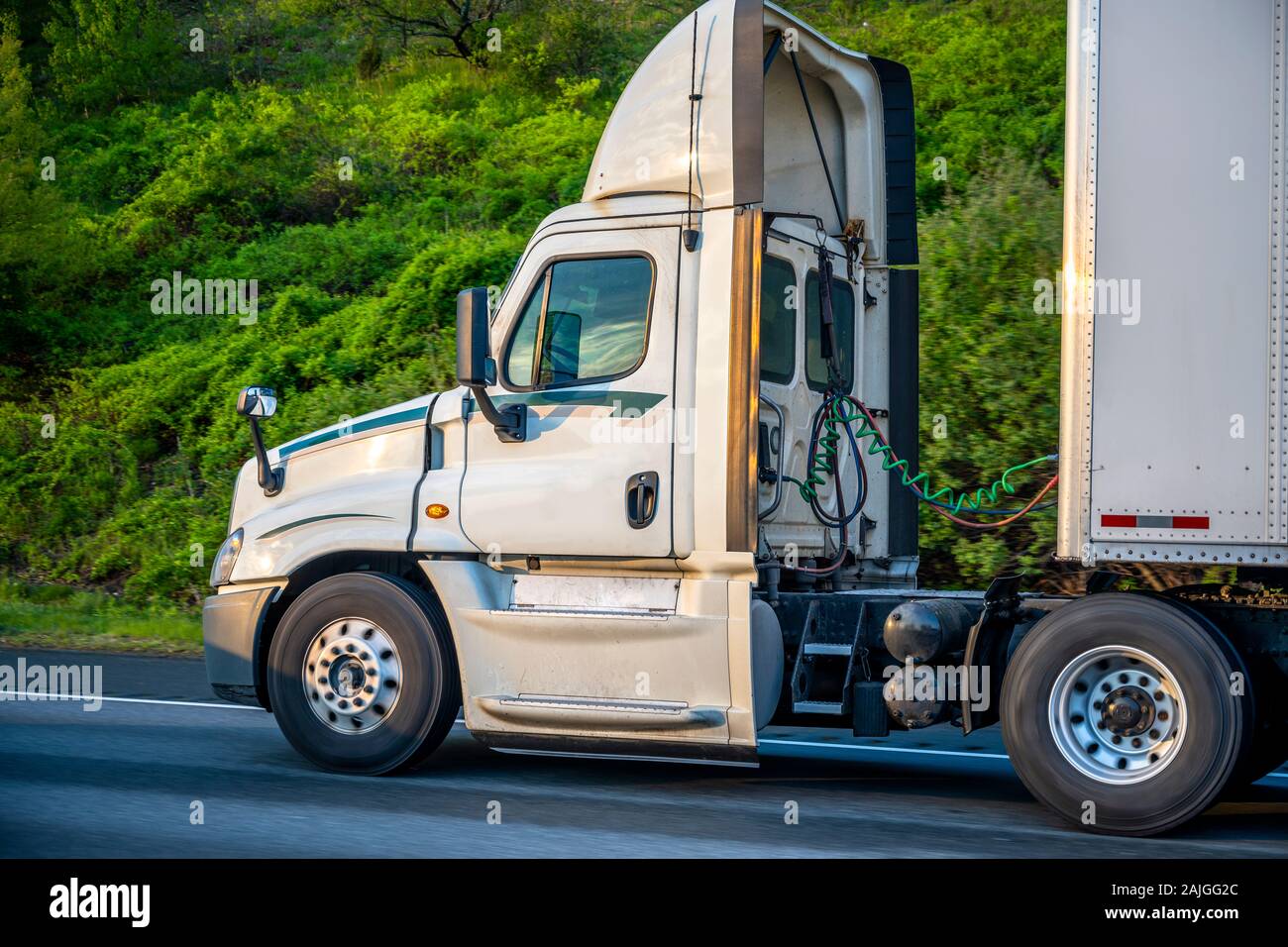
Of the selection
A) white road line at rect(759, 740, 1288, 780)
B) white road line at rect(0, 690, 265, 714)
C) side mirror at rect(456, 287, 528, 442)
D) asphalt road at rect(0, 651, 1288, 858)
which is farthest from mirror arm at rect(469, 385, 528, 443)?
white road line at rect(0, 690, 265, 714)

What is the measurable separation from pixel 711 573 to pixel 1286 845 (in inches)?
112

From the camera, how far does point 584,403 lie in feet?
24.8

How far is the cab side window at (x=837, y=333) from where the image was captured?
8.29 meters

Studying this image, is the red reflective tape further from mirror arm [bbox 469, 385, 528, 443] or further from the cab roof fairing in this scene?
mirror arm [bbox 469, 385, 528, 443]

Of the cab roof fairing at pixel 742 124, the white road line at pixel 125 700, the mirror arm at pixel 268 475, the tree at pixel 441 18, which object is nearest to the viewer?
the cab roof fairing at pixel 742 124

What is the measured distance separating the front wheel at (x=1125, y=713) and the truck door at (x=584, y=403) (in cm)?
190

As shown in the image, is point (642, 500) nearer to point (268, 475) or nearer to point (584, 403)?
point (584, 403)

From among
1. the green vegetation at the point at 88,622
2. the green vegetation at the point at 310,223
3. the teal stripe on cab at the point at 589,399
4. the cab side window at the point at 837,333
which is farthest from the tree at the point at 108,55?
the teal stripe on cab at the point at 589,399

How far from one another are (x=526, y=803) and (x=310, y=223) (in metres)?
19.0

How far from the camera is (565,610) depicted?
7.45 m

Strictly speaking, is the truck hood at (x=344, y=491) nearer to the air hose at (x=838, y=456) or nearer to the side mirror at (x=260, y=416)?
the side mirror at (x=260, y=416)

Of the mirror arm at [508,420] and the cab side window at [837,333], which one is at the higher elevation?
the cab side window at [837,333]

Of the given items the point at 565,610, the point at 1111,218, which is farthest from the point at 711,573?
the point at 1111,218
